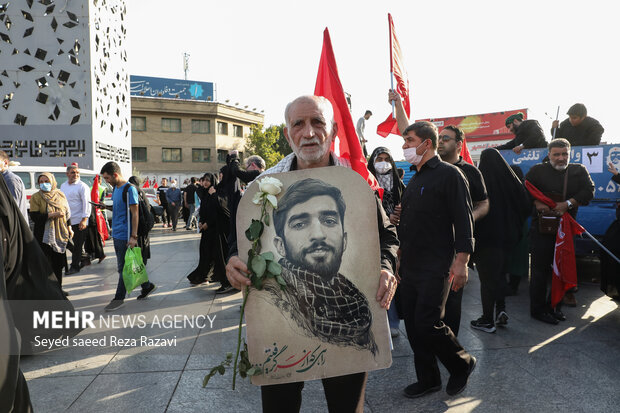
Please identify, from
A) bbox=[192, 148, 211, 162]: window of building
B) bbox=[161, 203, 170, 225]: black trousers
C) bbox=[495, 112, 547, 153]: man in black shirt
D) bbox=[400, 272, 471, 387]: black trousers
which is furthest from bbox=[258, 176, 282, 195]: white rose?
bbox=[192, 148, 211, 162]: window of building

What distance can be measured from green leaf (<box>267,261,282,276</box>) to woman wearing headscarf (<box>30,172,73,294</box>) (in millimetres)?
5617

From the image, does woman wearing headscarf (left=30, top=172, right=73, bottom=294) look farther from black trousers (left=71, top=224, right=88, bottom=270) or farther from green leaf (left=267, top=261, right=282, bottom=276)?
green leaf (left=267, top=261, right=282, bottom=276)

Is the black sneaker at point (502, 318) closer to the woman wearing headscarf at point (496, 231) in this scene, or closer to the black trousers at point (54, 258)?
the woman wearing headscarf at point (496, 231)

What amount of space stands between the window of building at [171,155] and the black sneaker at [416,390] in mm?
47093

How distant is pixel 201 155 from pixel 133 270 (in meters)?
44.1

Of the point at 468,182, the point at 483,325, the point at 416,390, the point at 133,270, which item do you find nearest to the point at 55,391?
the point at 133,270

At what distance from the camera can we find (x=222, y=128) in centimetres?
4838

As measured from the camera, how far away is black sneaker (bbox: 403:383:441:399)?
295 centimetres

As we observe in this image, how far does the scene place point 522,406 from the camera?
2758 mm

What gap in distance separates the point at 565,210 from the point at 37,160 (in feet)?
59.3

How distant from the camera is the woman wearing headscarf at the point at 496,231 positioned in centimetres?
423

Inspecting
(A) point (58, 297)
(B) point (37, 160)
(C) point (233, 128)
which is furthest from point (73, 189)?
(C) point (233, 128)

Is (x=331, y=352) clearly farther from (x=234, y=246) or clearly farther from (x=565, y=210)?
(x=565, y=210)

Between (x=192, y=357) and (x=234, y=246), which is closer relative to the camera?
(x=234, y=246)
